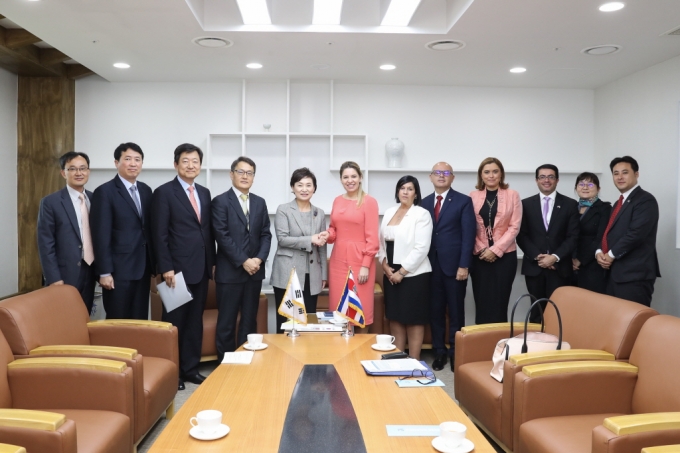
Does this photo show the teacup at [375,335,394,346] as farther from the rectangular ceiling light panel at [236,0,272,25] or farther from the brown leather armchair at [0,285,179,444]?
the rectangular ceiling light panel at [236,0,272,25]

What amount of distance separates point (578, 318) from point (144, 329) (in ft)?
8.48

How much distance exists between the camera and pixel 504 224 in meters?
4.66

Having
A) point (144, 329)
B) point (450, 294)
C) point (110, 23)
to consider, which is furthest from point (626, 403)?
point (110, 23)

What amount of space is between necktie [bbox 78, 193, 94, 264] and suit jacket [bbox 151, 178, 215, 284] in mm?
441

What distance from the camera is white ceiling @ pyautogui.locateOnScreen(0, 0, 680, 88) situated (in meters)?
3.81

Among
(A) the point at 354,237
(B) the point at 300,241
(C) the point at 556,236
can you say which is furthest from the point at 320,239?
(C) the point at 556,236

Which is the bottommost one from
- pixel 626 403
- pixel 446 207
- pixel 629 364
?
pixel 626 403

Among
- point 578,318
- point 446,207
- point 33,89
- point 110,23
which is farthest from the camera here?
point 33,89

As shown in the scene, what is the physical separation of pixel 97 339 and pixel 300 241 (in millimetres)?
1576

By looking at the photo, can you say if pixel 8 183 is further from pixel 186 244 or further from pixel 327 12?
pixel 327 12

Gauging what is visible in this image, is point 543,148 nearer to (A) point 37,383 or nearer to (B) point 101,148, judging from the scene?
(B) point 101,148

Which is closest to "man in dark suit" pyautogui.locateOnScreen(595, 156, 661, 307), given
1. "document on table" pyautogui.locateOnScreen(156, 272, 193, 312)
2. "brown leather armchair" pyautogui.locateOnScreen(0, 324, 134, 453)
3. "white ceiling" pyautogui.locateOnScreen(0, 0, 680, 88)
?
"white ceiling" pyautogui.locateOnScreen(0, 0, 680, 88)

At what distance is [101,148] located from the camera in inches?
236

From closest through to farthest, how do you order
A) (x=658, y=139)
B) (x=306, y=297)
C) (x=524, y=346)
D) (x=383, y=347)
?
(x=524, y=346)
(x=383, y=347)
(x=306, y=297)
(x=658, y=139)
